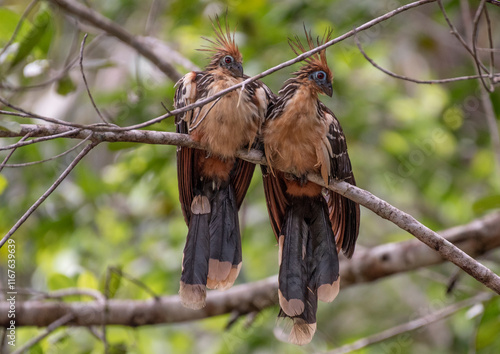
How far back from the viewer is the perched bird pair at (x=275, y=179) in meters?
2.71

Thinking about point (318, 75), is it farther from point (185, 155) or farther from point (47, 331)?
point (47, 331)

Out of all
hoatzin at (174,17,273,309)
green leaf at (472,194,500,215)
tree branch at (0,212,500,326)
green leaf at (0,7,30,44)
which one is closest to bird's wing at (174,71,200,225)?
hoatzin at (174,17,273,309)

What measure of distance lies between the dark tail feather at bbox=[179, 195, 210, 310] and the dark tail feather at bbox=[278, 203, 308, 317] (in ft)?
1.22

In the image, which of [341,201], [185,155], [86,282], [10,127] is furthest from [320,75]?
[86,282]

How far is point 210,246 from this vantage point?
9.35 ft

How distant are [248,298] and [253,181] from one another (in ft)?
3.78

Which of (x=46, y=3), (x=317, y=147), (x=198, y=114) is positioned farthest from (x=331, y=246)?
(x=46, y=3)

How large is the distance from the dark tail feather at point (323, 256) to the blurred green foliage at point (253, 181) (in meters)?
0.91

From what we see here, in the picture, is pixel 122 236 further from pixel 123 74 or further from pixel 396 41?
pixel 396 41

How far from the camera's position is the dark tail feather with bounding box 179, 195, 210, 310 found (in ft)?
8.60

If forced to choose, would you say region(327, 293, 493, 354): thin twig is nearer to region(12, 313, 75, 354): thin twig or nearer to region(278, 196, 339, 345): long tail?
region(278, 196, 339, 345): long tail

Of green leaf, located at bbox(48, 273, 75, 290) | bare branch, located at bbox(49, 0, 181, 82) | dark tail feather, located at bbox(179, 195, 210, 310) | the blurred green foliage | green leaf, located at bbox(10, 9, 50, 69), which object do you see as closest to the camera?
dark tail feather, located at bbox(179, 195, 210, 310)

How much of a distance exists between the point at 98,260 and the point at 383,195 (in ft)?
9.46

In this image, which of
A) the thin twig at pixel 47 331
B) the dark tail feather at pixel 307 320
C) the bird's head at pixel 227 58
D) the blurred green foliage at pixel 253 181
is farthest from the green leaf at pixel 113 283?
the bird's head at pixel 227 58
